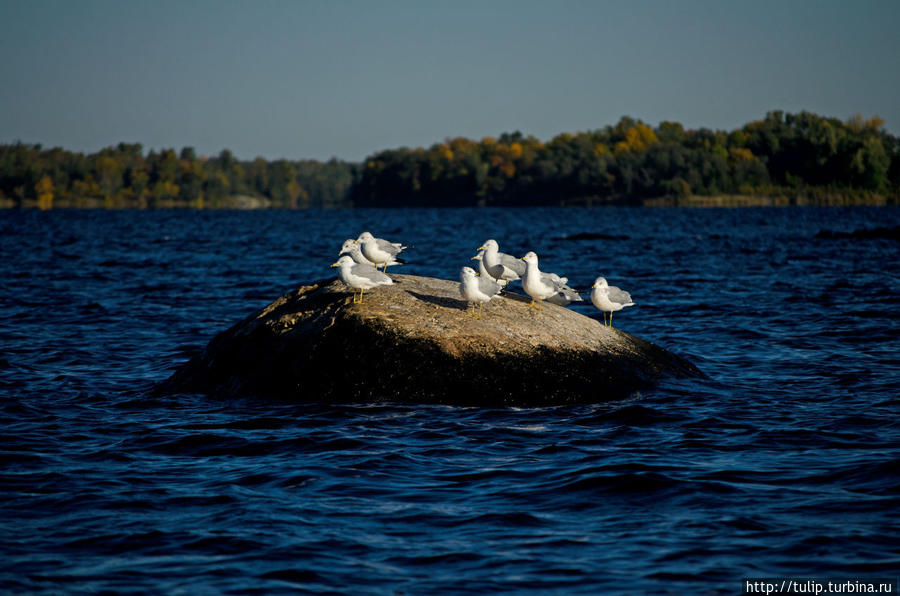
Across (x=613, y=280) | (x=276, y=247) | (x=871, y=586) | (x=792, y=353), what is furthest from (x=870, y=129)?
(x=871, y=586)

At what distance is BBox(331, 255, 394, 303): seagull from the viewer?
12.2 metres

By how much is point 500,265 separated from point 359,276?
2462 mm

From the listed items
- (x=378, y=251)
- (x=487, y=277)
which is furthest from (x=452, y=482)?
(x=378, y=251)

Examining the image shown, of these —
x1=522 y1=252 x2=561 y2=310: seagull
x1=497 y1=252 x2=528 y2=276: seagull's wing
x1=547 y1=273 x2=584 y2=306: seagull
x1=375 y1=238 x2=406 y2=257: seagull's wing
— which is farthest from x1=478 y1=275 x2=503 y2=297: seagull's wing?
x1=375 y1=238 x2=406 y2=257: seagull's wing

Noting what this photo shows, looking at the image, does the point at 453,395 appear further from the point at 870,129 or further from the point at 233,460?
the point at 870,129

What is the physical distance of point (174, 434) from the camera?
10.6 meters

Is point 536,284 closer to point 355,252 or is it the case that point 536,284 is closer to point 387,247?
point 387,247

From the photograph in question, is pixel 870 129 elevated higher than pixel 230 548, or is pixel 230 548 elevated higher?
pixel 870 129

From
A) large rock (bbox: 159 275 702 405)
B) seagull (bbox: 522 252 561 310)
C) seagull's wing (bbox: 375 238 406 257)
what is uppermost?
seagull's wing (bbox: 375 238 406 257)

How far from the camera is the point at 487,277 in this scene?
12359mm

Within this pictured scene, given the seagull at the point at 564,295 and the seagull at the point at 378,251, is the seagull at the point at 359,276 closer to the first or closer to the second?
the seagull at the point at 378,251

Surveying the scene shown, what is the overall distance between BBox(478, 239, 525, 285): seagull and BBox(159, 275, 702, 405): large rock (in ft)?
3.45

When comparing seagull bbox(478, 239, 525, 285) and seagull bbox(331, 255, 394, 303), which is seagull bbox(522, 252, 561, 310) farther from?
seagull bbox(331, 255, 394, 303)

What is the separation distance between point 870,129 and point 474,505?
185 meters
